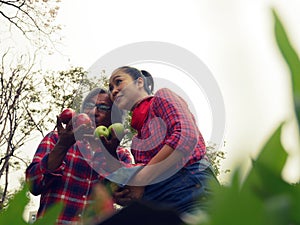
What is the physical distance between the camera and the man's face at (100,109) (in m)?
2.90

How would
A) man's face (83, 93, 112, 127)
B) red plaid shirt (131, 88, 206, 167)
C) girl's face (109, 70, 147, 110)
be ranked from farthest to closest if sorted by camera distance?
man's face (83, 93, 112, 127), girl's face (109, 70, 147, 110), red plaid shirt (131, 88, 206, 167)

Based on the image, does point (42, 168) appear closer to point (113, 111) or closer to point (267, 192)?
point (113, 111)

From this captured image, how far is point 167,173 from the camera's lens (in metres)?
2.21

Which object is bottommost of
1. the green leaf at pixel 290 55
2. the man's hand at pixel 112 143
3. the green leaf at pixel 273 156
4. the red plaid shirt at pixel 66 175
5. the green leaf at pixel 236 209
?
the red plaid shirt at pixel 66 175

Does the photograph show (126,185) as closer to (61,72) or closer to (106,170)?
(106,170)

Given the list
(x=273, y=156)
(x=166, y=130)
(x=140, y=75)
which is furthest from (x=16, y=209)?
(x=140, y=75)

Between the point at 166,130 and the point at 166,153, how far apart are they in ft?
0.49

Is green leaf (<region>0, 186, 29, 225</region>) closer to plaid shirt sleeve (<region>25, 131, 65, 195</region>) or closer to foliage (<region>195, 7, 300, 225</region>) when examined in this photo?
foliage (<region>195, 7, 300, 225</region>)

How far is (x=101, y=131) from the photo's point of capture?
279 cm

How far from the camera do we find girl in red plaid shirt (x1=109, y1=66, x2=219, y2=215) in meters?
2.14

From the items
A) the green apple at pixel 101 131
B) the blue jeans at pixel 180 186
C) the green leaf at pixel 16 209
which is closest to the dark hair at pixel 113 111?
A: the green apple at pixel 101 131

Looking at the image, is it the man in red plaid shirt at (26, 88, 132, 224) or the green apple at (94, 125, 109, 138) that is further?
the green apple at (94, 125, 109, 138)

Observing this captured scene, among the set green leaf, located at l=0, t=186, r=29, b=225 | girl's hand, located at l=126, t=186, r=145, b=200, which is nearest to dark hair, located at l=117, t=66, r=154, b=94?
girl's hand, located at l=126, t=186, r=145, b=200

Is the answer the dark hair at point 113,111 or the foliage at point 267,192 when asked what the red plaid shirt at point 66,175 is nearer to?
the dark hair at point 113,111
